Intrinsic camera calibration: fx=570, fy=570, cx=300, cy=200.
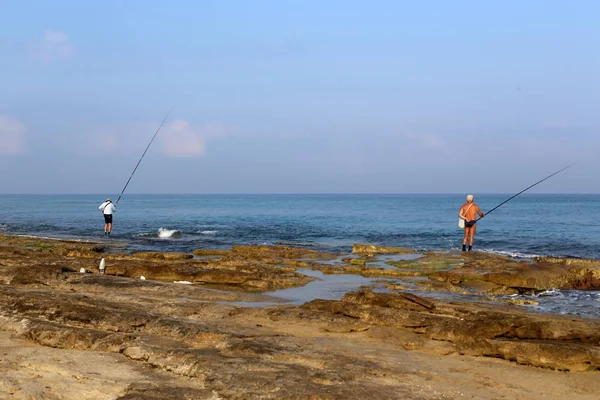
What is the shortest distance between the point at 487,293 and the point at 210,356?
10132 mm

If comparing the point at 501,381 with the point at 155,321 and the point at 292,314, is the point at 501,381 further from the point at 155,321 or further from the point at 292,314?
the point at 155,321

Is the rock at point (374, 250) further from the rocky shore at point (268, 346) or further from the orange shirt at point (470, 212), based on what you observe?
the rocky shore at point (268, 346)

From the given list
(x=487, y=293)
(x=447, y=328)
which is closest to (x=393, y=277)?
(x=487, y=293)

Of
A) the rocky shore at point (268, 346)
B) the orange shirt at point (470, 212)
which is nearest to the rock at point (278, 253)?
the orange shirt at point (470, 212)

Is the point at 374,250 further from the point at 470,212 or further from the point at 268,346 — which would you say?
the point at 268,346

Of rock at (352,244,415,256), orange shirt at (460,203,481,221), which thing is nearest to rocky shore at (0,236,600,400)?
orange shirt at (460,203,481,221)

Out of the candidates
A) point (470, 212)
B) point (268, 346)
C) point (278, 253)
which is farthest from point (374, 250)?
point (268, 346)

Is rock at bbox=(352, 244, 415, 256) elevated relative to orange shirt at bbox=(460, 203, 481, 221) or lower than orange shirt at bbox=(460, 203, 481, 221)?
lower

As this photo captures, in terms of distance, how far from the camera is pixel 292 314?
10891mm

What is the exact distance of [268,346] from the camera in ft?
28.0

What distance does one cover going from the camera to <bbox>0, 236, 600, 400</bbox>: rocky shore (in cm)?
691

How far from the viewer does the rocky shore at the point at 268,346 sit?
6.91m

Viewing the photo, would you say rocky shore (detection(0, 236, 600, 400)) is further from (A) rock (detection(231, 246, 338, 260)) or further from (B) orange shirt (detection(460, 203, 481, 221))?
(A) rock (detection(231, 246, 338, 260))

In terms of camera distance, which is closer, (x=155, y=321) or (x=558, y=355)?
(x=558, y=355)
